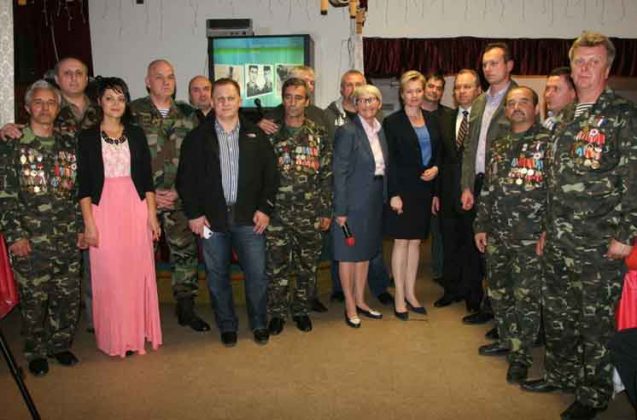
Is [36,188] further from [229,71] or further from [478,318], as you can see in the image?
[229,71]

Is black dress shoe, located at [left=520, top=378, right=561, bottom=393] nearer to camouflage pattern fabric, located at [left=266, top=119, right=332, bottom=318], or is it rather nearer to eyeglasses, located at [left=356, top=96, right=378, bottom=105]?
camouflage pattern fabric, located at [left=266, top=119, right=332, bottom=318]

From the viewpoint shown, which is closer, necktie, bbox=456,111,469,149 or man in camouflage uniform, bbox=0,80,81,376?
man in camouflage uniform, bbox=0,80,81,376

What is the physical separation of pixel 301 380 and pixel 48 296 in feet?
4.93

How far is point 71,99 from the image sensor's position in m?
3.56

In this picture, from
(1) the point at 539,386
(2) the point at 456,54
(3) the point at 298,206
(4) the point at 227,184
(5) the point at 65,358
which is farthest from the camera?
(2) the point at 456,54

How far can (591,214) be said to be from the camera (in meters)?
2.54

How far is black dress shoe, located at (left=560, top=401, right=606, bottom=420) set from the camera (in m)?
2.65

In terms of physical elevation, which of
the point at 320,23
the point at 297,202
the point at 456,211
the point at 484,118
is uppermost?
the point at 320,23

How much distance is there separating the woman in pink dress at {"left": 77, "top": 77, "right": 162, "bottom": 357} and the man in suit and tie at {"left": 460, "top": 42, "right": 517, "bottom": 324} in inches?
79.8

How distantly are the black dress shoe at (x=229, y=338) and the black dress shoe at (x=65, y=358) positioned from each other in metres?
0.86

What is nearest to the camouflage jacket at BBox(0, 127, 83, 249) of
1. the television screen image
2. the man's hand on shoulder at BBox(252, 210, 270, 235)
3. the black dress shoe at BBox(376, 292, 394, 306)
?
the man's hand on shoulder at BBox(252, 210, 270, 235)

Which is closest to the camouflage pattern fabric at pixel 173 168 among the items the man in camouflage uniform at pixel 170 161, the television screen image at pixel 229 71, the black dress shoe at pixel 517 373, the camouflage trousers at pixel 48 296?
Answer: the man in camouflage uniform at pixel 170 161

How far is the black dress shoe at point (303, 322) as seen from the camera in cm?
388

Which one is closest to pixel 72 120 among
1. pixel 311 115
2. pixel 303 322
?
pixel 311 115
